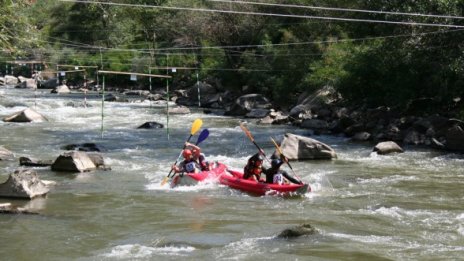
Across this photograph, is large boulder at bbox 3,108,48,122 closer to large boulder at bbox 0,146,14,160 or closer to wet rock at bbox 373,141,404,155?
large boulder at bbox 0,146,14,160

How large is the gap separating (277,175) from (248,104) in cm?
1601

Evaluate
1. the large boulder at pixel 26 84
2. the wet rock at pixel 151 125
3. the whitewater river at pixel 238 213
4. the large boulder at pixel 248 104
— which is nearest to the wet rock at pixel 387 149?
the whitewater river at pixel 238 213

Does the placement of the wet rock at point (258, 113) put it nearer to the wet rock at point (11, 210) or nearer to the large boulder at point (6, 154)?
the large boulder at point (6, 154)

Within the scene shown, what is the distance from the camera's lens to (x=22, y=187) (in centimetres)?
1112

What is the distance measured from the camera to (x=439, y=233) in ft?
29.3

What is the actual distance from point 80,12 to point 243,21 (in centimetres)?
2326

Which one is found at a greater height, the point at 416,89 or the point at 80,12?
the point at 80,12

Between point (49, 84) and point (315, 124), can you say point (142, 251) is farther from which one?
point (49, 84)

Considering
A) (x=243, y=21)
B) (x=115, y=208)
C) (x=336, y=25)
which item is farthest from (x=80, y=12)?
(x=115, y=208)

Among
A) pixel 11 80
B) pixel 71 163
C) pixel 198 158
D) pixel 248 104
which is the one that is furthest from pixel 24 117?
pixel 11 80

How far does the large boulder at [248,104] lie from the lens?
27281mm

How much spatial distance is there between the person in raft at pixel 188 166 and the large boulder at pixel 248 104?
13948 millimetres

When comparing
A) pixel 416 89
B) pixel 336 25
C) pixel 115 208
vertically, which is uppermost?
pixel 336 25

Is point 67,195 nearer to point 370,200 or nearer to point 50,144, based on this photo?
point 370,200
